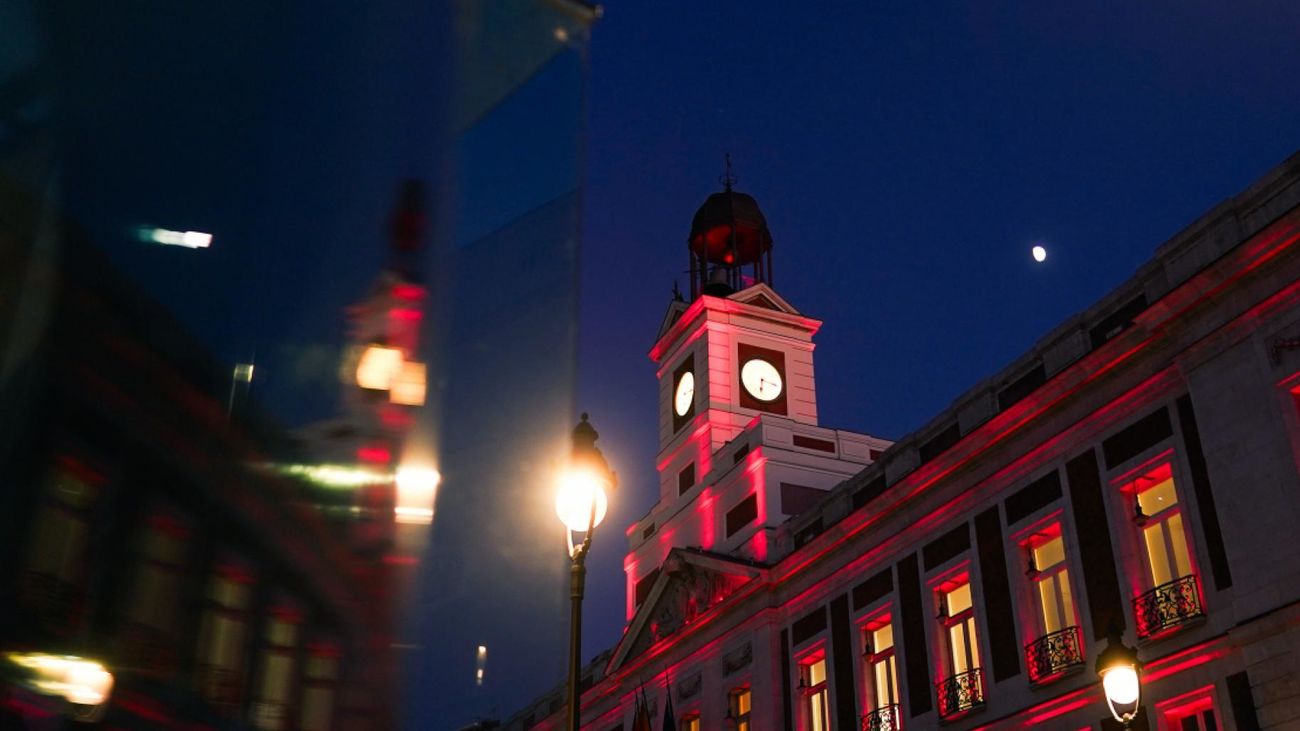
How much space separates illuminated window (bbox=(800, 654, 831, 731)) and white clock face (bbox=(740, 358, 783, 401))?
1578cm

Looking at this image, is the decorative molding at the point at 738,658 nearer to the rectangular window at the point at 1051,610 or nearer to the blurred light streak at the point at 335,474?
the rectangular window at the point at 1051,610

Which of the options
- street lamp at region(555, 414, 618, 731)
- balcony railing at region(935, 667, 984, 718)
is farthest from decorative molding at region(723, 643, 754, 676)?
street lamp at region(555, 414, 618, 731)

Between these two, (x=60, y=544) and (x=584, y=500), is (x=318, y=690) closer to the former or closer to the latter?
(x=60, y=544)

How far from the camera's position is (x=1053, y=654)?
76.1ft

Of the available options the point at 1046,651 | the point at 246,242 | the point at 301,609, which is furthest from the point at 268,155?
the point at 1046,651

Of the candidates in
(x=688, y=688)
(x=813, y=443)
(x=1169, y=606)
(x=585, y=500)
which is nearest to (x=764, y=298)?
(x=813, y=443)

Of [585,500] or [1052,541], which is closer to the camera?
[585,500]

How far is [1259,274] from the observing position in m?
20.0

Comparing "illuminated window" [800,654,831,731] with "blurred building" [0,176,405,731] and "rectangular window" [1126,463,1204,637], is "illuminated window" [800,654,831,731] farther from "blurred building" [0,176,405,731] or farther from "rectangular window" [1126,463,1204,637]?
"blurred building" [0,176,405,731]

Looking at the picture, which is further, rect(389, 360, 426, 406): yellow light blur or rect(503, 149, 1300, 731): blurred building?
rect(503, 149, 1300, 731): blurred building

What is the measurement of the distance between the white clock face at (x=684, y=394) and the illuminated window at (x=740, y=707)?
47.6 feet

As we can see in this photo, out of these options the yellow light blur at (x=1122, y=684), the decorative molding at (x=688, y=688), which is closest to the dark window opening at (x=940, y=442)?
the decorative molding at (x=688, y=688)

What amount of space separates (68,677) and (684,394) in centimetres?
4704

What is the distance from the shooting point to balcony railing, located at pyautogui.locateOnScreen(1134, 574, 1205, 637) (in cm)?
2030
